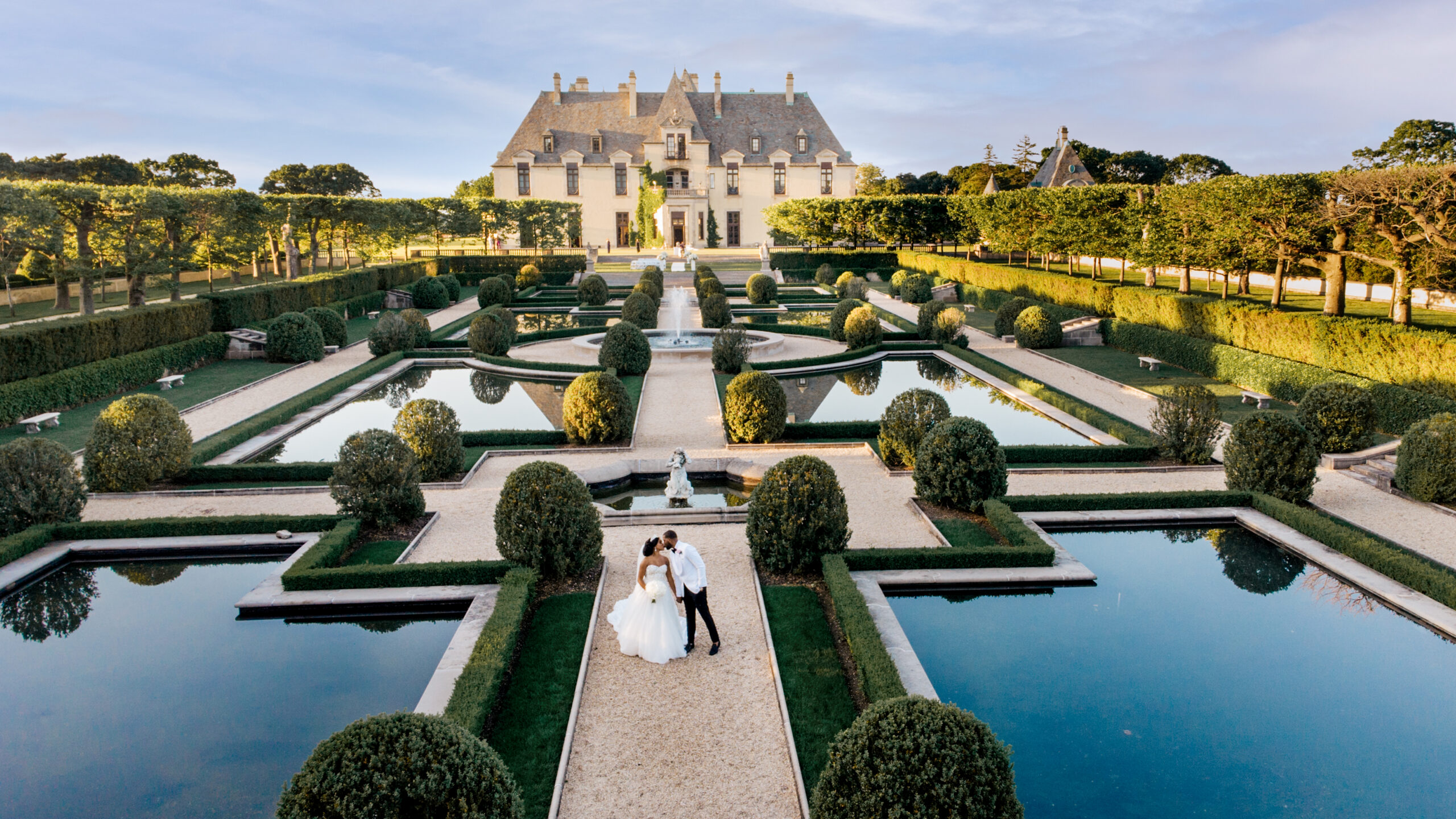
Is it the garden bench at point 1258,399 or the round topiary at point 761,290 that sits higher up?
the round topiary at point 761,290

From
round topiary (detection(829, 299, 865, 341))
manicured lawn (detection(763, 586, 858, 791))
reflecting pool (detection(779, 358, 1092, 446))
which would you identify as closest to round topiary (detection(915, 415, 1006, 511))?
reflecting pool (detection(779, 358, 1092, 446))

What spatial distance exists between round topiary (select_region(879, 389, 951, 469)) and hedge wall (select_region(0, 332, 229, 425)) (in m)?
15.3

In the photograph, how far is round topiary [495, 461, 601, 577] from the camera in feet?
27.5

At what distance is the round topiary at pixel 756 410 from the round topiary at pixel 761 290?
2153cm

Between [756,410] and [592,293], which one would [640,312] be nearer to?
[592,293]

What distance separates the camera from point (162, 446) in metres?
11.7

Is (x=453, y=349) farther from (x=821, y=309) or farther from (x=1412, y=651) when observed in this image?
(x=1412, y=651)

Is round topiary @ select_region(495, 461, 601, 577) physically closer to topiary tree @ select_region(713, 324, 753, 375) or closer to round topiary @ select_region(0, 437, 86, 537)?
round topiary @ select_region(0, 437, 86, 537)

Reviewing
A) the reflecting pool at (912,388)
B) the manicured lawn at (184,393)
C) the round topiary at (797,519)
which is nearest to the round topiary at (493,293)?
the manicured lawn at (184,393)

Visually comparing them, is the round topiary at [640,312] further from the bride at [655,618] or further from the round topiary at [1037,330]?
the bride at [655,618]

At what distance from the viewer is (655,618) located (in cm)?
694

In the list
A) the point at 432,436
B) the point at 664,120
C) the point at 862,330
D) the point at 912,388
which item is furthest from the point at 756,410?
the point at 664,120

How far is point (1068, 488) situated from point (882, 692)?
6874 mm

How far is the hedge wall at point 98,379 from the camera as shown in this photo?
1545 centimetres
